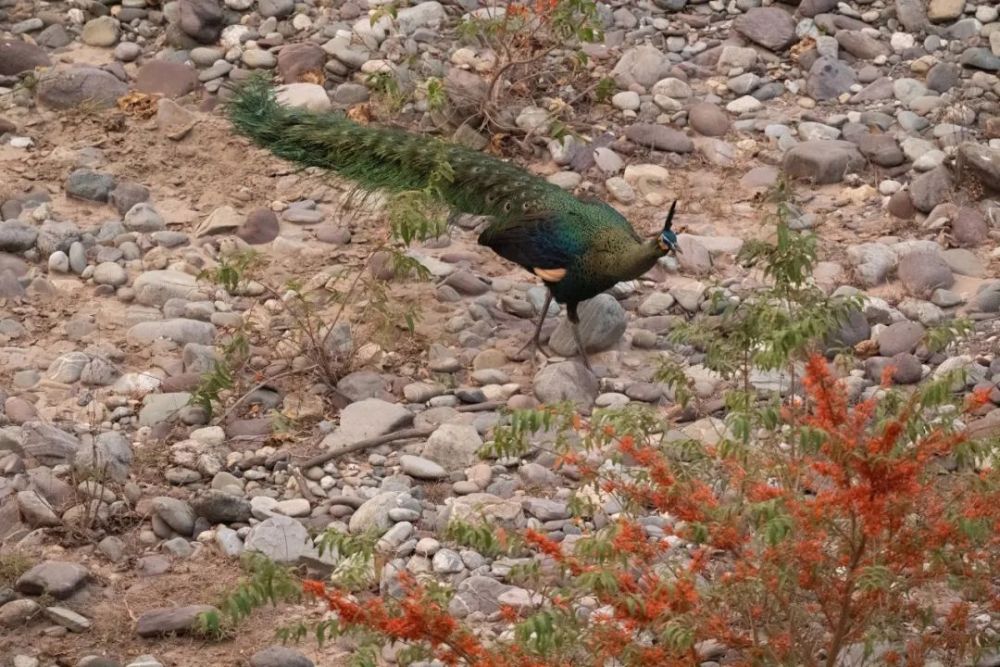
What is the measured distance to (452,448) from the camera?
672 cm

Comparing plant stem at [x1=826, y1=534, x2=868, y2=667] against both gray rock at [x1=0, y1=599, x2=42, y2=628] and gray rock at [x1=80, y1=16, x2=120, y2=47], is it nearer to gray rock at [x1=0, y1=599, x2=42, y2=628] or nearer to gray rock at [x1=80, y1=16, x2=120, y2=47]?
gray rock at [x1=0, y1=599, x2=42, y2=628]

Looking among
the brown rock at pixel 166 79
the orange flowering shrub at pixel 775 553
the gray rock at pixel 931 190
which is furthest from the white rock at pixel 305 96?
the orange flowering shrub at pixel 775 553

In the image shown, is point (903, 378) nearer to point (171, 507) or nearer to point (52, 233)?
point (171, 507)

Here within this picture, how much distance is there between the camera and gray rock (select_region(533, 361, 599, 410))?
7180 millimetres

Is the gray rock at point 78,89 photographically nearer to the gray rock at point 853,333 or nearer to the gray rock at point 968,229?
the gray rock at point 853,333

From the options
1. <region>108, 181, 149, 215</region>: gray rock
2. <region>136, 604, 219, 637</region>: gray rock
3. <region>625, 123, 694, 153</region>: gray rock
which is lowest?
<region>108, 181, 149, 215</region>: gray rock

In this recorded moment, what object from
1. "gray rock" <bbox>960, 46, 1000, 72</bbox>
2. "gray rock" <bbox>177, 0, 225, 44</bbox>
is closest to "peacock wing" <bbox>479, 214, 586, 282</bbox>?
"gray rock" <bbox>177, 0, 225, 44</bbox>

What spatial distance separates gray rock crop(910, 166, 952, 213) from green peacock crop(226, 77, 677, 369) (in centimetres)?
166

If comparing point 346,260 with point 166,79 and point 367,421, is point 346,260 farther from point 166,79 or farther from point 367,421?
point 166,79

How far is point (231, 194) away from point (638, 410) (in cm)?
451

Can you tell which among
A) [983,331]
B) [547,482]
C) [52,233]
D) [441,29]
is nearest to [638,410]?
[547,482]

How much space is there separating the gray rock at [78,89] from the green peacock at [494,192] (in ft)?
4.33

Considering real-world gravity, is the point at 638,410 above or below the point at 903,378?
above

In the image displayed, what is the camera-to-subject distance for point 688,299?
7.97m
